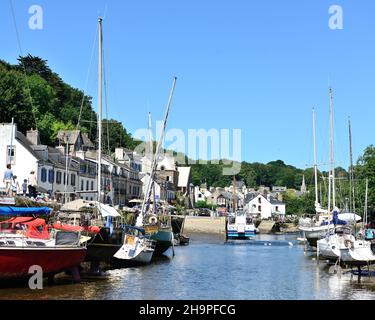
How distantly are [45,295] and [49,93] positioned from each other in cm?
8671

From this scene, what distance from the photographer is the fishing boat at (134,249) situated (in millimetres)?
40844

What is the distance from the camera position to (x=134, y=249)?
41.9m

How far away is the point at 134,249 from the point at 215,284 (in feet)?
31.5

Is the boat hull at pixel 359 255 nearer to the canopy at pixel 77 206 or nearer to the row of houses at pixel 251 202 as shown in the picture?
the canopy at pixel 77 206

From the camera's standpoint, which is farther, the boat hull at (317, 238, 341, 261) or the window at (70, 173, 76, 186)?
the window at (70, 173, 76, 186)

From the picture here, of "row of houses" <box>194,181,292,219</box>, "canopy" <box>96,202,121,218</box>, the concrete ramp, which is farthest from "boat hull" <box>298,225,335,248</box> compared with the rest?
"row of houses" <box>194,181,292,219</box>

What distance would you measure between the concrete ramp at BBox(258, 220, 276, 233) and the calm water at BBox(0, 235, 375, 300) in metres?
86.3

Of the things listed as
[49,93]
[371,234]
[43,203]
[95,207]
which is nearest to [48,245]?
[95,207]

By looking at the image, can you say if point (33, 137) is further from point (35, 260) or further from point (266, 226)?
point (266, 226)

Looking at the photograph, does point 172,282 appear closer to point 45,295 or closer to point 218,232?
point 45,295

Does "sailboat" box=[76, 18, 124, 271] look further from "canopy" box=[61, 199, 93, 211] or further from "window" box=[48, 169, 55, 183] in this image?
"window" box=[48, 169, 55, 183]

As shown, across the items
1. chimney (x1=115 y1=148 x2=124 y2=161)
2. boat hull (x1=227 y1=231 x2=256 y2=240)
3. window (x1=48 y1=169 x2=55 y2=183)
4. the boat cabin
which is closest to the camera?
the boat cabin

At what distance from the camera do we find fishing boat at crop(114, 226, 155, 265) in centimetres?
4084

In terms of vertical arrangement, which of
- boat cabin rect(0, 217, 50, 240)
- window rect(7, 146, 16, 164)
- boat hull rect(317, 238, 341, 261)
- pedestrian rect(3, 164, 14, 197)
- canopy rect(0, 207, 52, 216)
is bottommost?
boat hull rect(317, 238, 341, 261)
